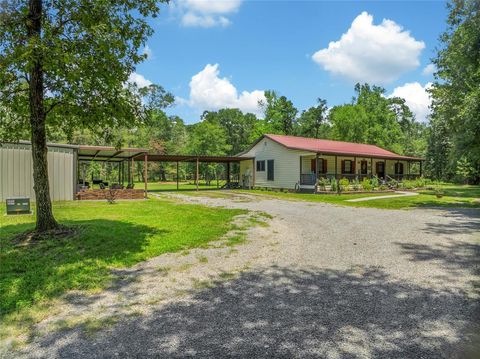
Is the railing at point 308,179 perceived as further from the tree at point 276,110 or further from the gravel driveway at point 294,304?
the tree at point 276,110

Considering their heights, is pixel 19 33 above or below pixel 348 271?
above

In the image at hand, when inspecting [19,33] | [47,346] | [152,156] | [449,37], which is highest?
[449,37]

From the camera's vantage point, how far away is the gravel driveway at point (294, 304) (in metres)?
2.99

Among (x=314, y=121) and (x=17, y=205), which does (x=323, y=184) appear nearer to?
(x=17, y=205)

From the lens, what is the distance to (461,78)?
13.8 metres

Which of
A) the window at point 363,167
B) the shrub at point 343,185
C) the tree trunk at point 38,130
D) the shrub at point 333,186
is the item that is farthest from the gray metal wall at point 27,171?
the window at point 363,167

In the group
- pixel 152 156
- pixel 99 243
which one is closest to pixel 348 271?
pixel 99 243

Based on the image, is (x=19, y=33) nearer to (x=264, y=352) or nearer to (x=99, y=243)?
(x=99, y=243)

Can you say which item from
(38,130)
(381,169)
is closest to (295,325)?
(38,130)

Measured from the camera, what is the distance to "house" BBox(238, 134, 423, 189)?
76.2 ft

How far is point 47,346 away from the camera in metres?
3.06

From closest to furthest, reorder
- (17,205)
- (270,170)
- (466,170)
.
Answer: (17,205), (270,170), (466,170)

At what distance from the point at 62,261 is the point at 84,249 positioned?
76 centimetres

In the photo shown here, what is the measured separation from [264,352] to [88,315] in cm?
214
